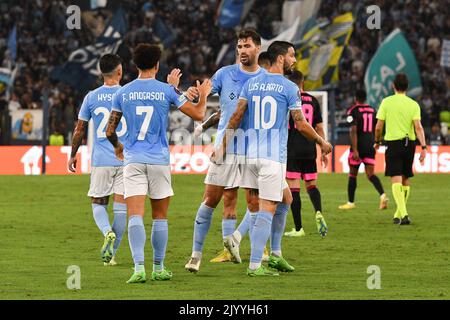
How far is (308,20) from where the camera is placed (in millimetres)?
38281

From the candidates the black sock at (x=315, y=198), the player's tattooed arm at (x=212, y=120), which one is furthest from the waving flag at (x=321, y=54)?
the player's tattooed arm at (x=212, y=120)

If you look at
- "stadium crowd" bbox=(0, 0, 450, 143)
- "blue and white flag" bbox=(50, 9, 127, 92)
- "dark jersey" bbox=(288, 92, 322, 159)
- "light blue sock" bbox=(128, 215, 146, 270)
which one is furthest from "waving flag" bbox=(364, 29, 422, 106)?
"light blue sock" bbox=(128, 215, 146, 270)

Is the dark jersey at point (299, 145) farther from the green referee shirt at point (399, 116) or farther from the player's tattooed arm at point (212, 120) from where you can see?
the player's tattooed arm at point (212, 120)

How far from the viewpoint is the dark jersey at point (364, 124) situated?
74.0 feet

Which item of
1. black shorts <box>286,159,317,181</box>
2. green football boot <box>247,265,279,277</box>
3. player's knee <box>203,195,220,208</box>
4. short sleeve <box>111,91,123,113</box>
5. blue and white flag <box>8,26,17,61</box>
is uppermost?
blue and white flag <box>8,26,17,61</box>

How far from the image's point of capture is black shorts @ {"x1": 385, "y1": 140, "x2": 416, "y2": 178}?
19484mm

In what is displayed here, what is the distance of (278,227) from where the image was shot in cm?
1338

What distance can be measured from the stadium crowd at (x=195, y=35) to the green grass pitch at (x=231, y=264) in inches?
596

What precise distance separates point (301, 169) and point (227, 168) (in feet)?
15.4

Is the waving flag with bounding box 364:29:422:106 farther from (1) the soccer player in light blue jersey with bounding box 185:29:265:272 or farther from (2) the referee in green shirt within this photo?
(1) the soccer player in light blue jersey with bounding box 185:29:265:272

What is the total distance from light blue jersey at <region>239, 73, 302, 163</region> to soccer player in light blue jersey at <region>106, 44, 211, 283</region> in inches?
23.2

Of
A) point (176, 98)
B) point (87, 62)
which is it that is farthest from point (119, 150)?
point (87, 62)

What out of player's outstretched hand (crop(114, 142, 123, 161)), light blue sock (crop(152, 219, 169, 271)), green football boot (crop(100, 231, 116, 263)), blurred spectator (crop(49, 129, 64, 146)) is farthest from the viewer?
blurred spectator (crop(49, 129, 64, 146))
